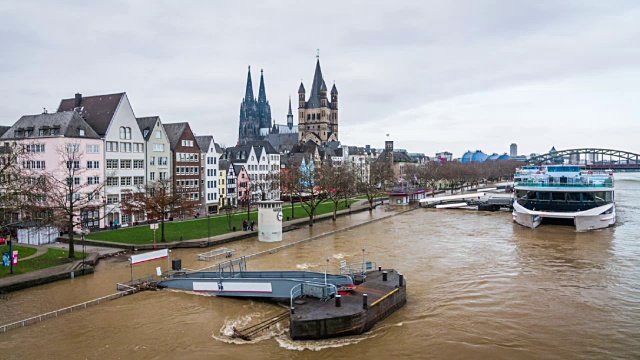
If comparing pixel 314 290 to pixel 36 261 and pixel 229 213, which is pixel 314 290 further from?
pixel 229 213

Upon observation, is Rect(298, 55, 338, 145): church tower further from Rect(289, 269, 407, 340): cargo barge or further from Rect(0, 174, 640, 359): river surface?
Rect(289, 269, 407, 340): cargo barge

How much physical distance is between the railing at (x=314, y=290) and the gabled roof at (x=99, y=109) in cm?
3772

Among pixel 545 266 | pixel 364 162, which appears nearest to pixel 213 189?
pixel 545 266

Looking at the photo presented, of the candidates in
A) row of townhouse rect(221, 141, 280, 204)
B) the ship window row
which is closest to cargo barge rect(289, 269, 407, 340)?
the ship window row

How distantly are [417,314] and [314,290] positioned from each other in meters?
4.98

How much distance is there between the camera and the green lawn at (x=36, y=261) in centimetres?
2942

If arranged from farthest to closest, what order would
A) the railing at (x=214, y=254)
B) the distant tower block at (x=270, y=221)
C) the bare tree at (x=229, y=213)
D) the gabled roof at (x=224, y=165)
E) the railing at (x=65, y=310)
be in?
the gabled roof at (x=224, y=165)
the bare tree at (x=229, y=213)
the distant tower block at (x=270, y=221)
the railing at (x=214, y=254)
the railing at (x=65, y=310)

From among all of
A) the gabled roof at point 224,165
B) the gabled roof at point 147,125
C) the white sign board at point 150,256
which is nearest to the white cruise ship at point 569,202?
the white sign board at point 150,256

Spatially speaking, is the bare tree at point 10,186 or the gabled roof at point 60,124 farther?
the gabled roof at point 60,124

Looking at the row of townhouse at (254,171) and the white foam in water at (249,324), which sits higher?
the row of townhouse at (254,171)

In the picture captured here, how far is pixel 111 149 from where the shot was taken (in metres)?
53.0

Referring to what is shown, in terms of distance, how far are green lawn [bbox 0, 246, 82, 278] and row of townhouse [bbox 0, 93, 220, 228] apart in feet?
20.6

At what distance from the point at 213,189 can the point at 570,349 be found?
5662 cm

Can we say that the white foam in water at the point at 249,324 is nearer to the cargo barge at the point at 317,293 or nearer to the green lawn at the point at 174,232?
the cargo barge at the point at 317,293
